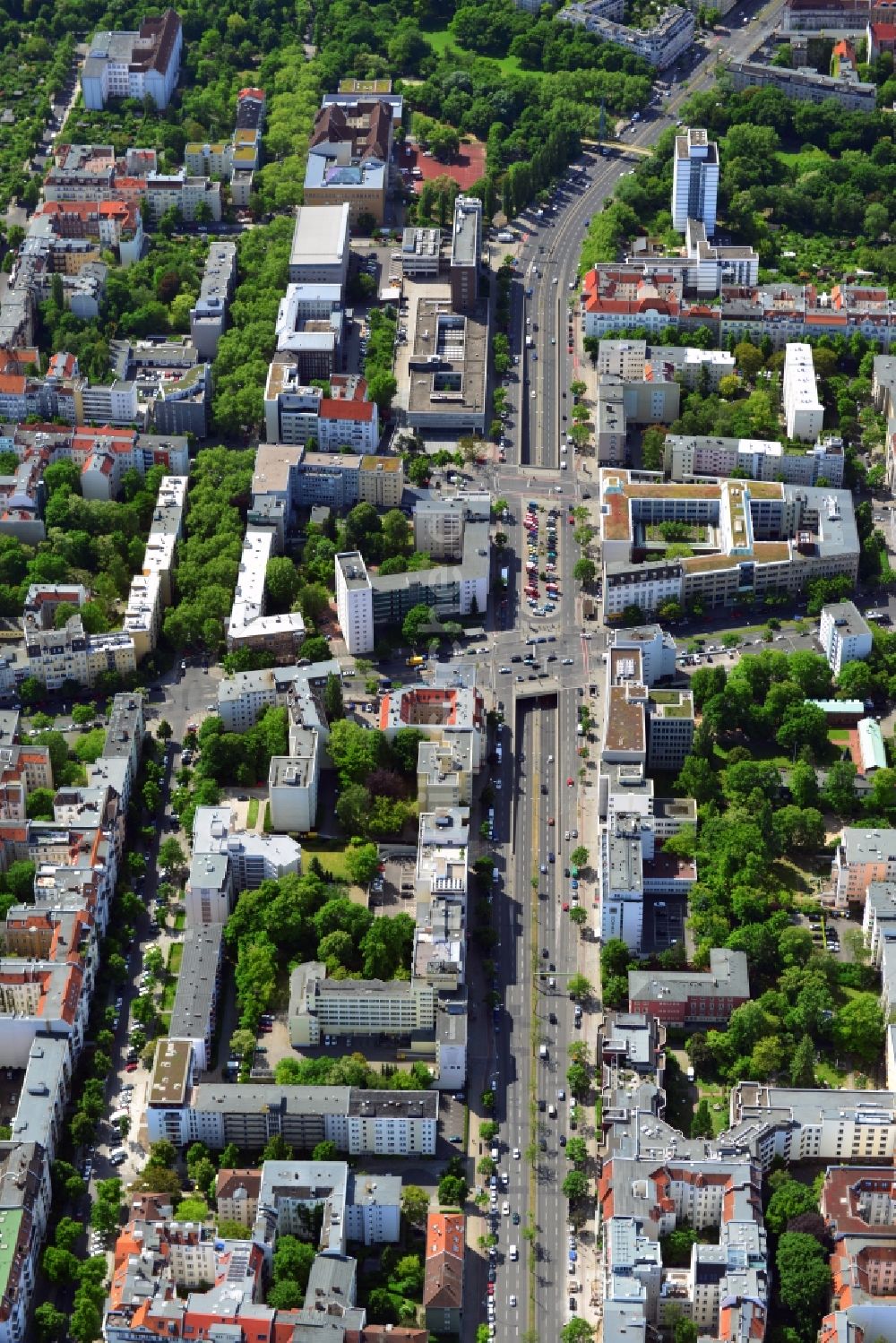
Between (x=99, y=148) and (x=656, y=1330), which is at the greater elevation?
(x=99, y=148)

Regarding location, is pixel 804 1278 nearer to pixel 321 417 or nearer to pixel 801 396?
pixel 801 396

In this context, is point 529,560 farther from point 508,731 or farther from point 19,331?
point 19,331

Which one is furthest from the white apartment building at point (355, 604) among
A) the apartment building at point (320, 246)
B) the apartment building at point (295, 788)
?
the apartment building at point (320, 246)

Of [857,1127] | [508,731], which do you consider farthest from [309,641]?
[857,1127]

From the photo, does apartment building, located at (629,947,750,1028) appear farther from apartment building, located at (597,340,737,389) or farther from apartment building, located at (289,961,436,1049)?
apartment building, located at (597,340,737,389)

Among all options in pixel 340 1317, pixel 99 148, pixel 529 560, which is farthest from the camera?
pixel 99 148

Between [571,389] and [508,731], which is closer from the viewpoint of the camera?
[508,731]

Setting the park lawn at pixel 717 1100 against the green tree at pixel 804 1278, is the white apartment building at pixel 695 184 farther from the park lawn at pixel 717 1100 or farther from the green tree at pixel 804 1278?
the green tree at pixel 804 1278
